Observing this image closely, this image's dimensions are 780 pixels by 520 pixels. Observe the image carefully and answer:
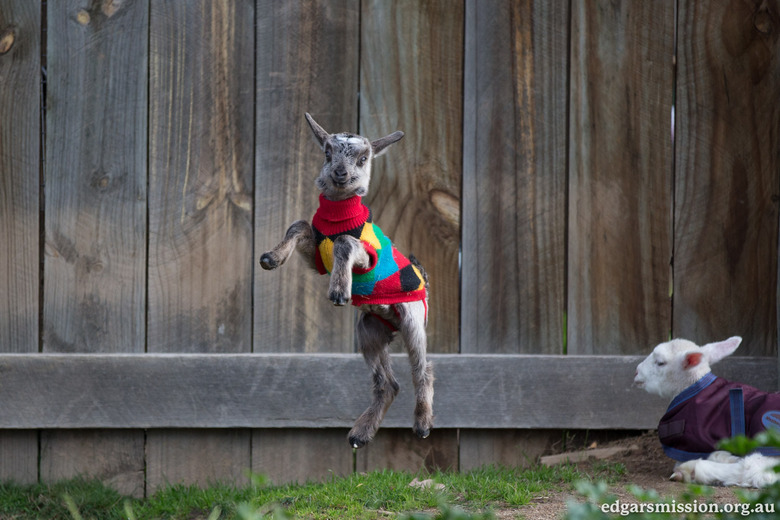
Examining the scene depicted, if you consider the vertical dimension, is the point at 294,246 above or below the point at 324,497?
above

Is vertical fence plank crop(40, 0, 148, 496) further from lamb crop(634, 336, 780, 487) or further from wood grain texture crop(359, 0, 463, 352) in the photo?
lamb crop(634, 336, 780, 487)

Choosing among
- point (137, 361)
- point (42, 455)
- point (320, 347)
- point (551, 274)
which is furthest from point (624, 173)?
point (42, 455)

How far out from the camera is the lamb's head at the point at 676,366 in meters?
3.61

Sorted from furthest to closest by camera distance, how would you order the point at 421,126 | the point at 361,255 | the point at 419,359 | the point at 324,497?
the point at 421,126, the point at 324,497, the point at 419,359, the point at 361,255

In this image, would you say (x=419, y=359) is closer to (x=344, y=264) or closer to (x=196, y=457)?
(x=344, y=264)

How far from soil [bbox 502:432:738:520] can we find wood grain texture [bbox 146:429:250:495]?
1604mm

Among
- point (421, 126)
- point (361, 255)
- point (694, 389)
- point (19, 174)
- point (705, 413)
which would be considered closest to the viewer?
point (361, 255)

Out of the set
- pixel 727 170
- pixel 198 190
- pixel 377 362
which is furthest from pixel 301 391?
pixel 727 170

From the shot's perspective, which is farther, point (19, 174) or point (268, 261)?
point (19, 174)

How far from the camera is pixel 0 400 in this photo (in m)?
3.88

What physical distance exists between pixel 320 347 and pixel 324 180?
202cm

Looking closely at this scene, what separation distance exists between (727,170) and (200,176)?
2726 millimetres

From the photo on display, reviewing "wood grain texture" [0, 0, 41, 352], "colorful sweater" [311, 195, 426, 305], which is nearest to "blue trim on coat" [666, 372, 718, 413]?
"colorful sweater" [311, 195, 426, 305]

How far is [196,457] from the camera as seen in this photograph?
162 inches
